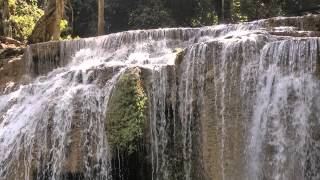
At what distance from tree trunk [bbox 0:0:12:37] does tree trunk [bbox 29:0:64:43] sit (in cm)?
196

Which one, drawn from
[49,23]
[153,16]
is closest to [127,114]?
[49,23]

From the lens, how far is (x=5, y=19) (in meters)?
25.0

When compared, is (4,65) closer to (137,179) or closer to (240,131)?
(137,179)

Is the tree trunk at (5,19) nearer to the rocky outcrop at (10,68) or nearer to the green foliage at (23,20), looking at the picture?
the green foliage at (23,20)

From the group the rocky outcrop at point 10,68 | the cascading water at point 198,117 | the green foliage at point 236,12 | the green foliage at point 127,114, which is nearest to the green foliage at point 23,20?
the rocky outcrop at point 10,68

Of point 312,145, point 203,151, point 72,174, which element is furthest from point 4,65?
point 312,145

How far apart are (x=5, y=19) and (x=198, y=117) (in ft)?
51.6

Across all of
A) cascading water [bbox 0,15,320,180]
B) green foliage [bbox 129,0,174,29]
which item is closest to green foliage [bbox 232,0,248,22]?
green foliage [bbox 129,0,174,29]

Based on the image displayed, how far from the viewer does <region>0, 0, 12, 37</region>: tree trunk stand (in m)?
24.9

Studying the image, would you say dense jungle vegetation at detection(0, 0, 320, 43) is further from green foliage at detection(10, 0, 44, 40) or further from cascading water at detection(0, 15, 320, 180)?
cascading water at detection(0, 15, 320, 180)

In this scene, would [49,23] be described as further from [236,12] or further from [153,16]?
[236,12]

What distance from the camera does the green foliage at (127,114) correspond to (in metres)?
11.7

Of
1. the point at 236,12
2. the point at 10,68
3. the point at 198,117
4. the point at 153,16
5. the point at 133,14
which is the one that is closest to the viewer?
the point at 198,117

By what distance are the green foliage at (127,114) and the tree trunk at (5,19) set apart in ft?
45.5
